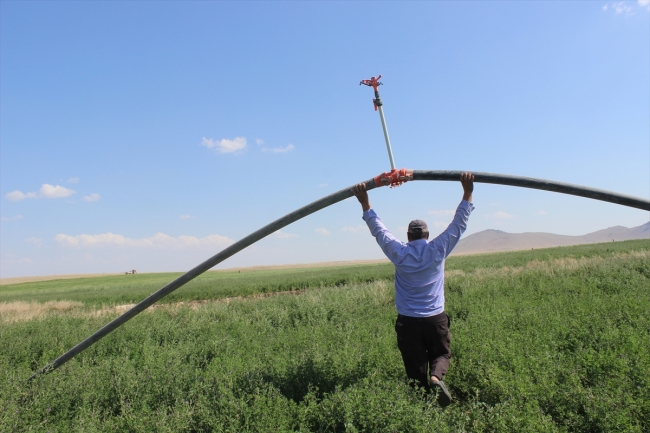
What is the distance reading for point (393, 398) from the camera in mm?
3336

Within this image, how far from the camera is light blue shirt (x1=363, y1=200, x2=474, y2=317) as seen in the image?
3.56 m

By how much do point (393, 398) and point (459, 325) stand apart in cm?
316

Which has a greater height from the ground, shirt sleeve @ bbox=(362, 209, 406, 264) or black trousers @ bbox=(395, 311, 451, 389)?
shirt sleeve @ bbox=(362, 209, 406, 264)

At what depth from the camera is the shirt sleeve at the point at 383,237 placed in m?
3.65

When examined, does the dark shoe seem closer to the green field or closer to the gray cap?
the green field

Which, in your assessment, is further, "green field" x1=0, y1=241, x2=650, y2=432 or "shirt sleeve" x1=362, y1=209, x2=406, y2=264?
"shirt sleeve" x1=362, y1=209, x2=406, y2=264

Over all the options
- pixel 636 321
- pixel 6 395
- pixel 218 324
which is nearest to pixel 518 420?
pixel 636 321

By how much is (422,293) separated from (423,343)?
493 mm

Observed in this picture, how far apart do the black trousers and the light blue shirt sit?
0.08 m

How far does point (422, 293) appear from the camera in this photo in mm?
3660

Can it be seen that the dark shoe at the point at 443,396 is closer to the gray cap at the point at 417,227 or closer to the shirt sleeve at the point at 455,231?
the shirt sleeve at the point at 455,231

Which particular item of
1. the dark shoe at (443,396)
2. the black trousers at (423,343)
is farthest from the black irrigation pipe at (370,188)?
the dark shoe at (443,396)

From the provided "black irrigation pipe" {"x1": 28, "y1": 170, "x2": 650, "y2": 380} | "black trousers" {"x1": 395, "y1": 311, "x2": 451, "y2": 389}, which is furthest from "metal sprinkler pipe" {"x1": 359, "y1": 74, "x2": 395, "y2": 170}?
"black trousers" {"x1": 395, "y1": 311, "x2": 451, "y2": 389}

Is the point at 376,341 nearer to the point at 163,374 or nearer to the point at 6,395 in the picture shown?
the point at 163,374
